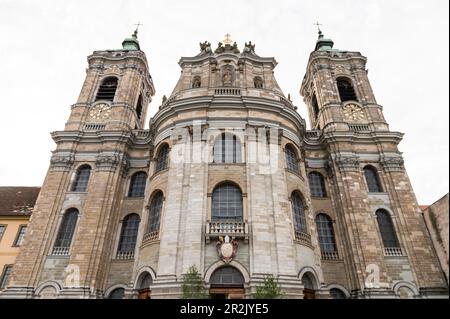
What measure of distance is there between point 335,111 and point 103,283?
887 inches

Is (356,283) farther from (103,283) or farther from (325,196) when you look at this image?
(103,283)

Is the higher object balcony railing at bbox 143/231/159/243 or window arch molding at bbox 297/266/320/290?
balcony railing at bbox 143/231/159/243

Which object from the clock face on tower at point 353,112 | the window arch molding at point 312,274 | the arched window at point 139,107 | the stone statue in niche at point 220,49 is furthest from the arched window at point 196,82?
the window arch molding at point 312,274

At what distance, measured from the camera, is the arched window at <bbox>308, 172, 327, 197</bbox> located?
22.8 metres

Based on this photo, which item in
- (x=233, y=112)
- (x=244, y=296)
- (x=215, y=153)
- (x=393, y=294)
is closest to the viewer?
(x=244, y=296)

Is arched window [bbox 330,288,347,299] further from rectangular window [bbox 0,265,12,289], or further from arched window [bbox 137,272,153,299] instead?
rectangular window [bbox 0,265,12,289]

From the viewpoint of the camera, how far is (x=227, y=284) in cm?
1516

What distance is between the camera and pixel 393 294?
1773 cm

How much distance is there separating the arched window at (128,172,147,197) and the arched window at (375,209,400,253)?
694 inches

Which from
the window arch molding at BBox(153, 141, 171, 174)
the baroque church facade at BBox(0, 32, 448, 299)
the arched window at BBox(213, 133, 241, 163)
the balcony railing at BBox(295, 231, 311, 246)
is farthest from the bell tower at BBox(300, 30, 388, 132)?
the window arch molding at BBox(153, 141, 171, 174)

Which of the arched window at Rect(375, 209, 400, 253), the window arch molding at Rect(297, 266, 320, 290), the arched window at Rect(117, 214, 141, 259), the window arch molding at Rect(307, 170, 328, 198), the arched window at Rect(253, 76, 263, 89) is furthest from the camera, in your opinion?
the arched window at Rect(253, 76, 263, 89)

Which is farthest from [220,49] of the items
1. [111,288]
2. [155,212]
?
[111,288]

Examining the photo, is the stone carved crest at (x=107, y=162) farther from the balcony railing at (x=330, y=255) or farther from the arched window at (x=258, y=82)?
the balcony railing at (x=330, y=255)

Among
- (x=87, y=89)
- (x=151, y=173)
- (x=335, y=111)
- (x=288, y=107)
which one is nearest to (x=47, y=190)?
(x=151, y=173)
